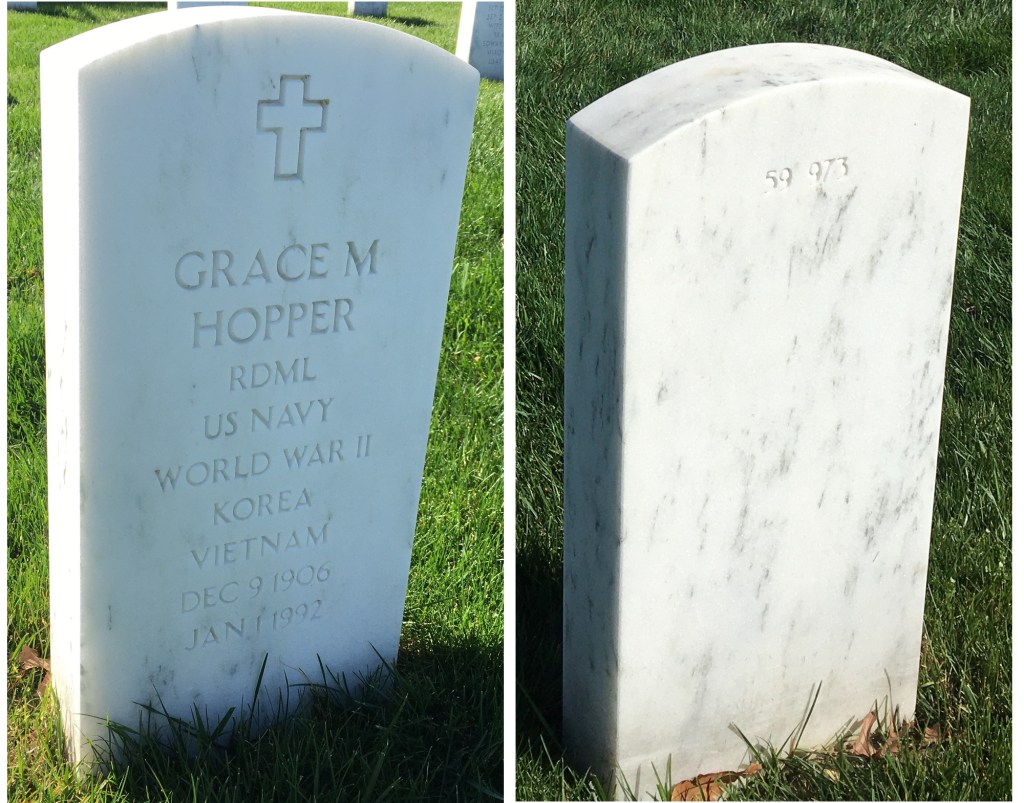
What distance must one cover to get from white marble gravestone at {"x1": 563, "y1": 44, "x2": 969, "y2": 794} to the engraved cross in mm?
481

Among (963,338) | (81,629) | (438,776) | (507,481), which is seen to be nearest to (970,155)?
(963,338)

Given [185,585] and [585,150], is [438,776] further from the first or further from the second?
[585,150]

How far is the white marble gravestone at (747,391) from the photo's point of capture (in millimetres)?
1758

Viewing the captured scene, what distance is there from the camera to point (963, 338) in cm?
365

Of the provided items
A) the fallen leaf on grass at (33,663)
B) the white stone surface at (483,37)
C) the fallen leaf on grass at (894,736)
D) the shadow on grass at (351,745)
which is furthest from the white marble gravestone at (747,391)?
the white stone surface at (483,37)

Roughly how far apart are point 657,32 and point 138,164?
3.85 meters

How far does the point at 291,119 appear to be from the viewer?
193cm

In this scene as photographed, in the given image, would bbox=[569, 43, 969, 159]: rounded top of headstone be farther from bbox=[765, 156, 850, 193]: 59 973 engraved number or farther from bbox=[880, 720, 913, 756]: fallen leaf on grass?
bbox=[880, 720, 913, 756]: fallen leaf on grass

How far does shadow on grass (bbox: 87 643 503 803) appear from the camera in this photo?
7.23ft

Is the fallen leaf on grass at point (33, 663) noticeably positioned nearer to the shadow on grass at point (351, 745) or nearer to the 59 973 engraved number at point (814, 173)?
the shadow on grass at point (351, 745)

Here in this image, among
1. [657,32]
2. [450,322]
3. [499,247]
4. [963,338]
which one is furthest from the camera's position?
[657,32]

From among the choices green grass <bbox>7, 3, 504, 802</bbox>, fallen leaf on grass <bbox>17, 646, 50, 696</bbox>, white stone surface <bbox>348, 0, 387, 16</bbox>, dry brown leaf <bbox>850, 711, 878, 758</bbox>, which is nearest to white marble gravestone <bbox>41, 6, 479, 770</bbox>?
green grass <bbox>7, 3, 504, 802</bbox>

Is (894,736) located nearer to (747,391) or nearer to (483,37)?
(747,391)

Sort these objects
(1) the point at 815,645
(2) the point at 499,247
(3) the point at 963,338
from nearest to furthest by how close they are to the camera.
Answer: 1. (1) the point at 815,645
2. (3) the point at 963,338
3. (2) the point at 499,247
